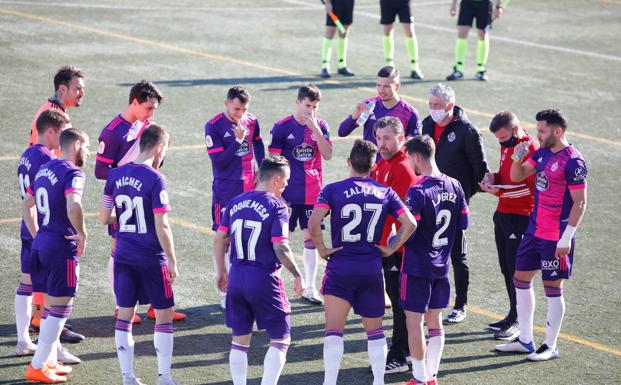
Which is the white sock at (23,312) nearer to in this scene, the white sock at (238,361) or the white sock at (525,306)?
the white sock at (238,361)

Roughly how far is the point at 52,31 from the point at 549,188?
17.7 metres

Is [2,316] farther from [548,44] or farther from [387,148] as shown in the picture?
[548,44]

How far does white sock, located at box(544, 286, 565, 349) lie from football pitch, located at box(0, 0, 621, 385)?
31 cm

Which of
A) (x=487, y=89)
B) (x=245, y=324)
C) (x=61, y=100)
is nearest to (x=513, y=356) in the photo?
(x=245, y=324)

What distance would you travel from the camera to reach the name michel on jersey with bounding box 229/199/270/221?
8.16 meters

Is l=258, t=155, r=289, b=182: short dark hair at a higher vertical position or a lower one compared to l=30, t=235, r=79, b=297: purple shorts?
higher

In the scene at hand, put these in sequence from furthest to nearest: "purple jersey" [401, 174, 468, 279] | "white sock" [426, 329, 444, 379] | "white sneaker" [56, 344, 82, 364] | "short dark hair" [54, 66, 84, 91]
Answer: "short dark hair" [54, 66, 84, 91], "white sneaker" [56, 344, 82, 364], "white sock" [426, 329, 444, 379], "purple jersey" [401, 174, 468, 279]

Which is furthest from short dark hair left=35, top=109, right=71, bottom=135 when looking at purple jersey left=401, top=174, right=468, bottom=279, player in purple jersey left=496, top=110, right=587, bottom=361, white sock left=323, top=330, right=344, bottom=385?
player in purple jersey left=496, top=110, right=587, bottom=361

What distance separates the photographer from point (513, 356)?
10.1 m

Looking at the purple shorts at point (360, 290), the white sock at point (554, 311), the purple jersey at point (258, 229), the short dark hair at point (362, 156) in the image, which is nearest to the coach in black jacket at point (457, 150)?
the white sock at point (554, 311)

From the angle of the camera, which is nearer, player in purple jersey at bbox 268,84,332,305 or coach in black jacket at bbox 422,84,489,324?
coach in black jacket at bbox 422,84,489,324

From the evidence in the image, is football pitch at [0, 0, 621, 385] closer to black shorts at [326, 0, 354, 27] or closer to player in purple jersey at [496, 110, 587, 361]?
player in purple jersey at [496, 110, 587, 361]

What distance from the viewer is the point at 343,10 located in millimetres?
22641

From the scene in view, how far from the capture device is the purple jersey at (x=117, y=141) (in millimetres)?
10234
